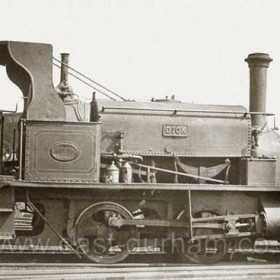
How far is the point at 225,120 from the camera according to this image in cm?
963

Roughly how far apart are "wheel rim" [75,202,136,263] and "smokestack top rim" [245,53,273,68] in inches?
154

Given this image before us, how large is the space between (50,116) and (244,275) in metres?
3.81

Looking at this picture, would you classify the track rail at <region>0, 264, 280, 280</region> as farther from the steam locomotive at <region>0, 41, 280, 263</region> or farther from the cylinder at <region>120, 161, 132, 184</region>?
the cylinder at <region>120, 161, 132, 184</region>

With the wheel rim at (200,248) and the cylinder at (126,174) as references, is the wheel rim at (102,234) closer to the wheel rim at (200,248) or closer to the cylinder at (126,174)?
the cylinder at (126,174)

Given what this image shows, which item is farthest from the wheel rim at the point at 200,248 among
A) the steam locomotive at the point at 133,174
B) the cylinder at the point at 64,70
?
the cylinder at the point at 64,70

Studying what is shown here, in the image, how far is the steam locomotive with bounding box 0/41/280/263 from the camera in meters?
8.62

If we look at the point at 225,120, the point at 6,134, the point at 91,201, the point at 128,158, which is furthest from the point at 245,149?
the point at 6,134

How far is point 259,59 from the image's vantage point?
1055cm

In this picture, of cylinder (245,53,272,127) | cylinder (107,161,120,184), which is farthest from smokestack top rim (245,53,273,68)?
cylinder (107,161,120,184)

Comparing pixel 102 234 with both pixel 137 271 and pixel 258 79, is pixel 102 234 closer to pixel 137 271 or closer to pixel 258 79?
pixel 137 271

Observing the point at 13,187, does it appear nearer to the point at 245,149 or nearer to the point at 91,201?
the point at 91,201

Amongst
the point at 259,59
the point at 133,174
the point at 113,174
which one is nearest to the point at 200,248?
the point at 133,174

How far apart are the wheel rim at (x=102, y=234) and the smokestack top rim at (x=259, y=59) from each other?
12.9 feet

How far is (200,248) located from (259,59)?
376 centimetres
